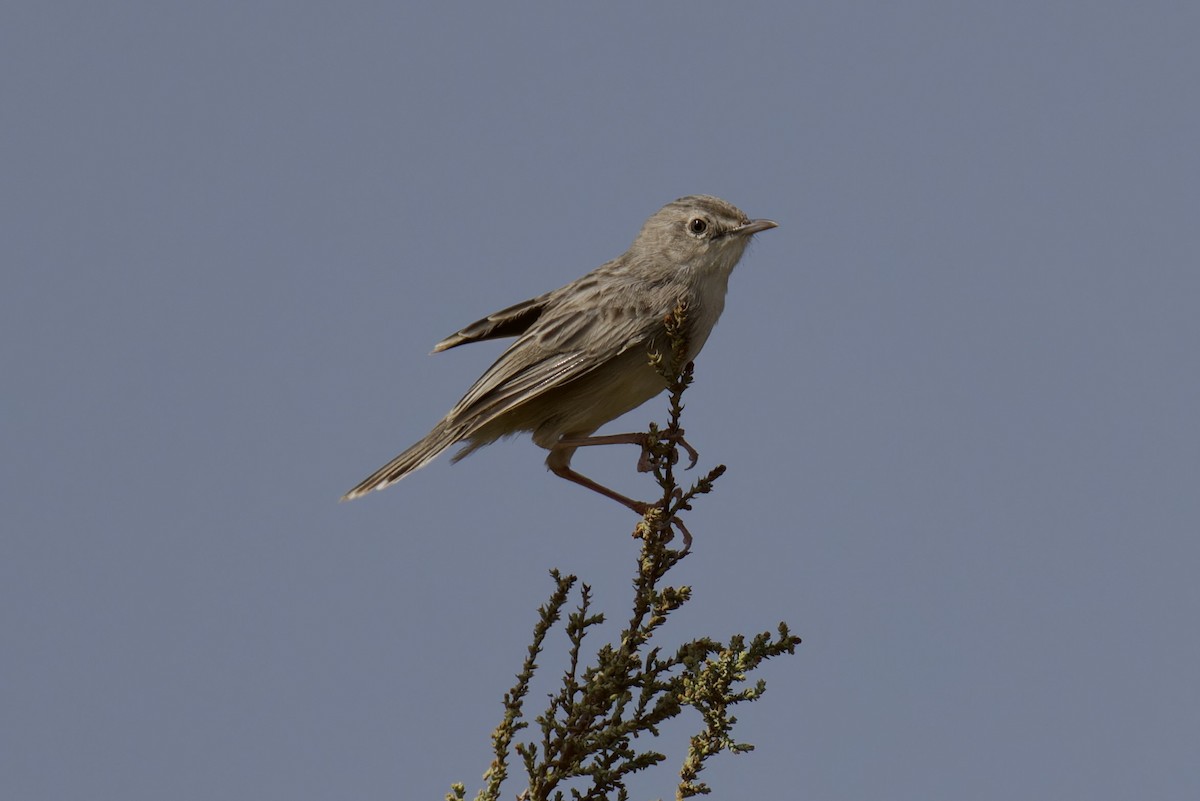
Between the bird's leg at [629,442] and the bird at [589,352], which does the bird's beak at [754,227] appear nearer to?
the bird at [589,352]

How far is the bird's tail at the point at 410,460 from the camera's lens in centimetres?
823

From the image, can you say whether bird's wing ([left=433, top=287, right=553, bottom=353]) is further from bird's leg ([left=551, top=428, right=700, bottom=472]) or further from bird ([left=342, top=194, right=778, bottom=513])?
bird's leg ([left=551, top=428, right=700, bottom=472])

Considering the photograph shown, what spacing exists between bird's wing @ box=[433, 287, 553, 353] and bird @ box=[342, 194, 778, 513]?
10mm

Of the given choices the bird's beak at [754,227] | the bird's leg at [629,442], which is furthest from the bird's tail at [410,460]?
the bird's beak at [754,227]

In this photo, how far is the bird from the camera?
821 centimetres

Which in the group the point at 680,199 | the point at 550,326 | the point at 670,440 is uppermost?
the point at 680,199

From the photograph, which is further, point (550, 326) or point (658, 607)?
point (550, 326)

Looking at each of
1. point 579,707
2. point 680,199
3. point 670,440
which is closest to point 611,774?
point 579,707

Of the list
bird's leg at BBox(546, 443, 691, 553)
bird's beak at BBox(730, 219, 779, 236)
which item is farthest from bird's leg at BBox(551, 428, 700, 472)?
bird's beak at BBox(730, 219, 779, 236)

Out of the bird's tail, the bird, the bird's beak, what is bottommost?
the bird's tail

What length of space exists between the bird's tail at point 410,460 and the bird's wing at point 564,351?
11 cm

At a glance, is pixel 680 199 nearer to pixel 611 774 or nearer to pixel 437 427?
pixel 437 427

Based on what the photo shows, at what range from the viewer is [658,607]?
220 inches

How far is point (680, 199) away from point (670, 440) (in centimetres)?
413
